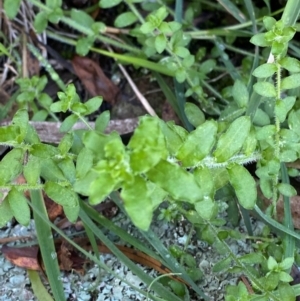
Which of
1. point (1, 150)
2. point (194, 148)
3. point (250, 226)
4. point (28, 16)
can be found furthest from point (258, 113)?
point (28, 16)

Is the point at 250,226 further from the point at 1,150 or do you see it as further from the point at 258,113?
the point at 1,150

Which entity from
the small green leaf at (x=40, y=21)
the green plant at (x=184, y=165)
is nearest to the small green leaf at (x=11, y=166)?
the green plant at (x=184, y=165)

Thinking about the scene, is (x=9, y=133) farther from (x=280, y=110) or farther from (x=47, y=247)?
(x=280, y=110)

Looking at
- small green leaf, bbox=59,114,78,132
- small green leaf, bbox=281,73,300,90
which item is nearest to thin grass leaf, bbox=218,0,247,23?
small green leaf, bbox=281,73,300,90

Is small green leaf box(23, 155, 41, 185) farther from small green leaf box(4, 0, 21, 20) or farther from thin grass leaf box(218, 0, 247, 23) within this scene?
thin grass leaf box(218, 0, 247, 23)

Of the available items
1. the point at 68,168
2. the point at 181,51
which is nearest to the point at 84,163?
the point at 68,168

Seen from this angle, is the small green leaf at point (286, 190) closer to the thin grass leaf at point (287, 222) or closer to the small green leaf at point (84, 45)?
the thin grass leaf at point (287, 222)
